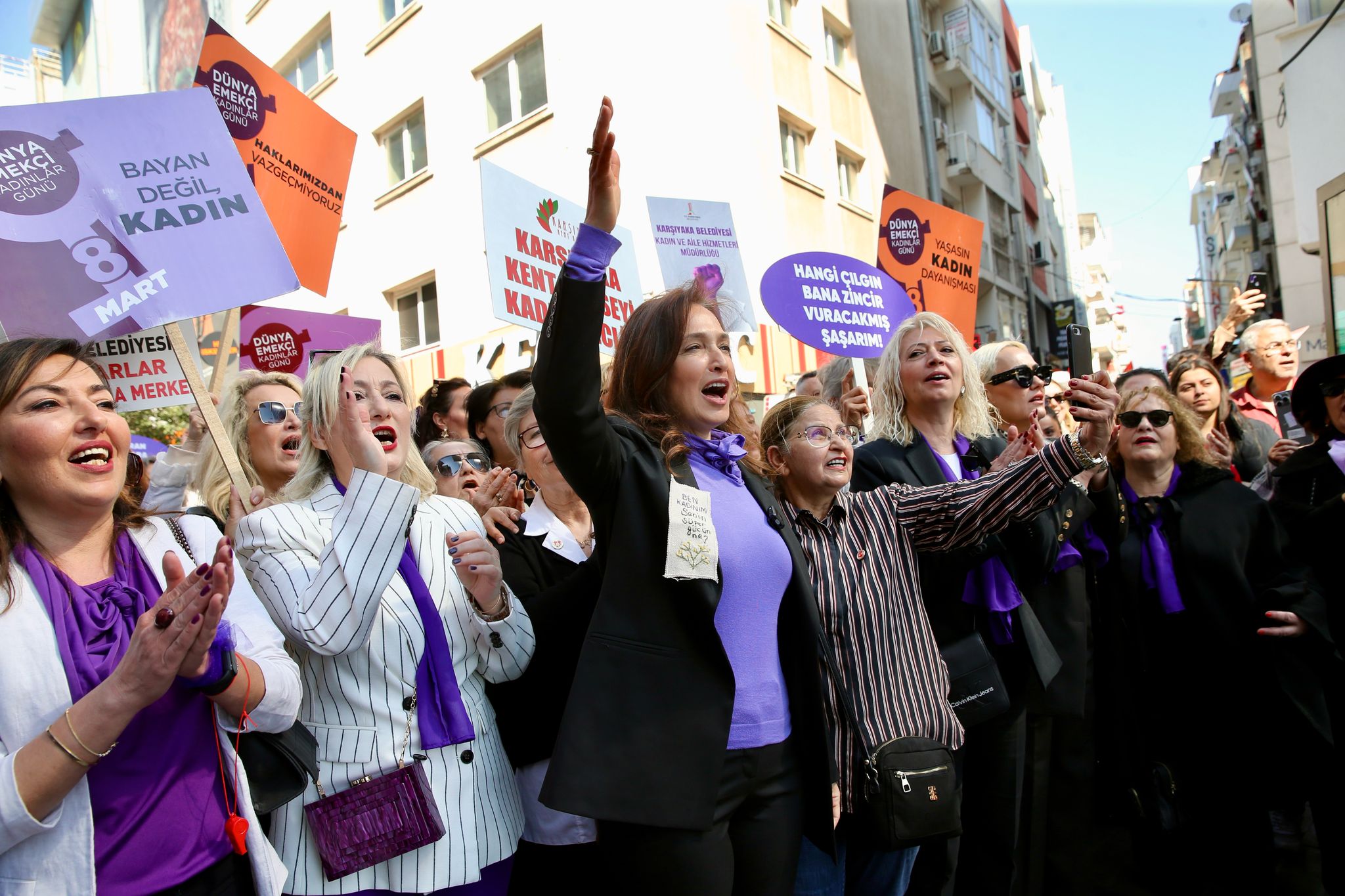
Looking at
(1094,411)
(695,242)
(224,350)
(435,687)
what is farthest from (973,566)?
(224,350)

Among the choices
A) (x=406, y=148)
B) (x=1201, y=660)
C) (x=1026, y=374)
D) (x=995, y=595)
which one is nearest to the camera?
(x=995, y=595)

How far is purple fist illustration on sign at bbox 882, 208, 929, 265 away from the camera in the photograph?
16.5 ft

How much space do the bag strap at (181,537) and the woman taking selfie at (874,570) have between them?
5.08 ft

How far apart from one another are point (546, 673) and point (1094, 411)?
169 centimetres

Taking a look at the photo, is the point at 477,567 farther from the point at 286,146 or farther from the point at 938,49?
the point at 938,49

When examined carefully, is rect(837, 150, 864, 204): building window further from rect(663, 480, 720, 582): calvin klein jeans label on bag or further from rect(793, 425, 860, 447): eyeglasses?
rect(663, 480, 720, 582): calvin klein jeans label on bag

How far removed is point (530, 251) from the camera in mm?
4605

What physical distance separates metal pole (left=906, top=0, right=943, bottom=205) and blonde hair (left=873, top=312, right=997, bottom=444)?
619 inches

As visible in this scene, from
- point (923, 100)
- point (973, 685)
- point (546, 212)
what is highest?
point (923, 100)

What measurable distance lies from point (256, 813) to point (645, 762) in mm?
854

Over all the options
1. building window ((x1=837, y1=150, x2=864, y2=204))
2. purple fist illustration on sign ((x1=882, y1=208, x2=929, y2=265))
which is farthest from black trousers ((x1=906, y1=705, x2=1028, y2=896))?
building window ((x1=837, y1=150, x2=864, y2=204))

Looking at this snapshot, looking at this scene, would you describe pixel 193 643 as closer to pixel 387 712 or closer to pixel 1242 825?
pixel 387 712

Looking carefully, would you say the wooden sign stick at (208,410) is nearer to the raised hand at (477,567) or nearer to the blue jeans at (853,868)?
the raised hand at (477,567)

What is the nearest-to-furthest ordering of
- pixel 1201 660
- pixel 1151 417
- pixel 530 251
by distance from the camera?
pixel 1201 660 → pixel 1151 417 → pixel 530 251
